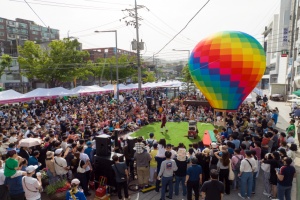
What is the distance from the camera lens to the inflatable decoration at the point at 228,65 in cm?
1078

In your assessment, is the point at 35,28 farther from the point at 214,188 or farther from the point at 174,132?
the point at 214,188

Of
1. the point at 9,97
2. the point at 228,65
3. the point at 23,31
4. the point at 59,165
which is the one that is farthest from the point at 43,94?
the point at 23,31

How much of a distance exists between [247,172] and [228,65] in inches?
221

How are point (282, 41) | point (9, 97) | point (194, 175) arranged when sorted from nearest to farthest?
point (194, 175) < point (9, 97) < point (282, 41)

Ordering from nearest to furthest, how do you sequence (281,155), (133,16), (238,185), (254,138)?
(281,155)
(238,185)
(254,138)
(133,16)

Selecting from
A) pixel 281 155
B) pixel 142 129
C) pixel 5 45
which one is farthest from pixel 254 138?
pixel 5 45

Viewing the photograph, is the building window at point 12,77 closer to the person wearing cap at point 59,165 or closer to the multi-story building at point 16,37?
the multi-story building at point 16,37

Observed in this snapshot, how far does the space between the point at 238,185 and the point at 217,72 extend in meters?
5.45

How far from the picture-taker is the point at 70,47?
35.0 meters

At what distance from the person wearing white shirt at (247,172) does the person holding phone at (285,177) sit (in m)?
0.73

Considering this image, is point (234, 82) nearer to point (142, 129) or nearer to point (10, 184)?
point (142, 129)

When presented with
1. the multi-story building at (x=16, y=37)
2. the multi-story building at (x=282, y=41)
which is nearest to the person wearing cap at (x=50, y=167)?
the multi-story building at (x=16, y=37)

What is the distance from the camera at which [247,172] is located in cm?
688

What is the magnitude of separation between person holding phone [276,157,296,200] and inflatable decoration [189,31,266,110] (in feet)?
18.5
